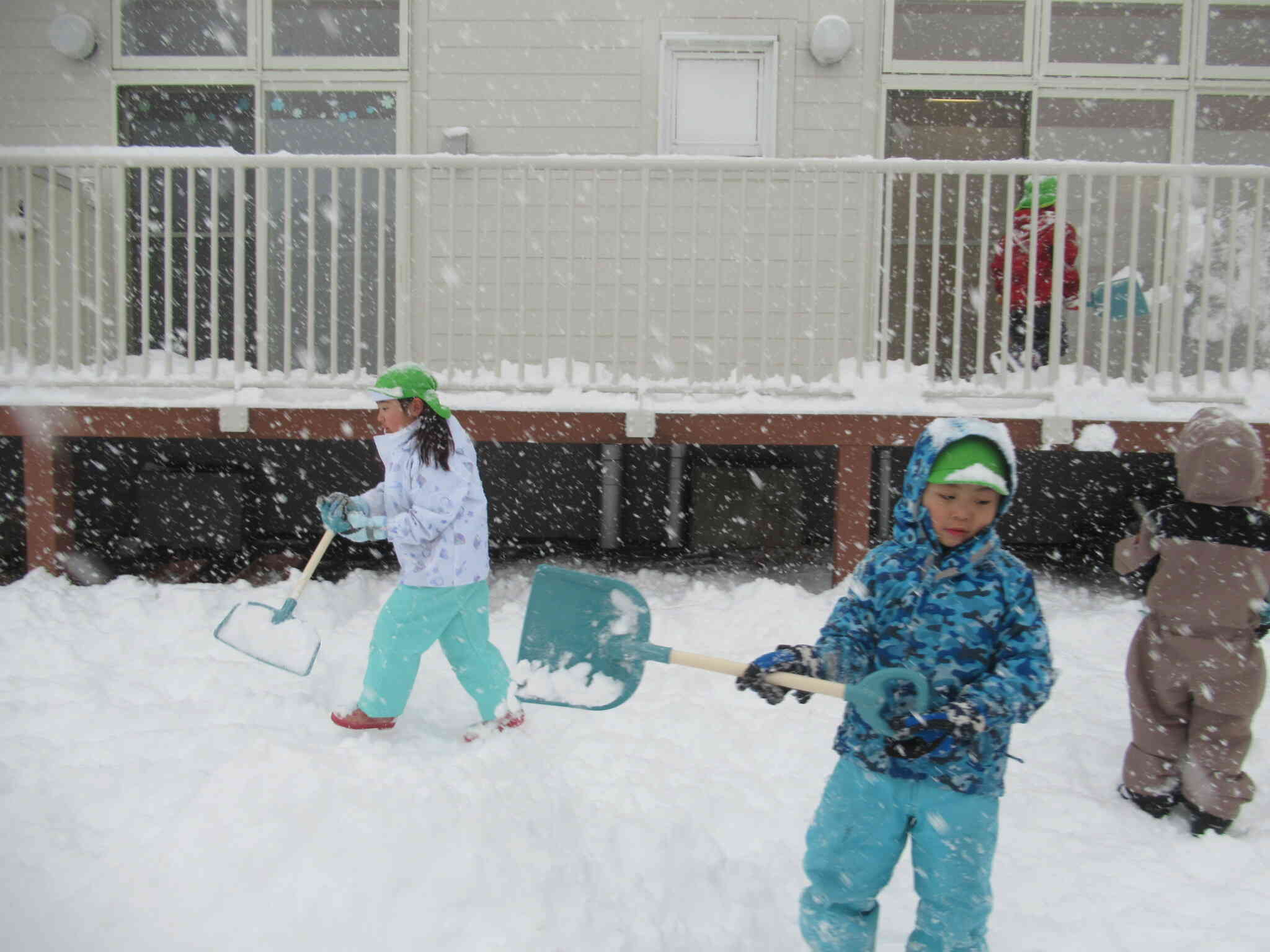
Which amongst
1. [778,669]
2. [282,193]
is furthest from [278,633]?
[282,193]

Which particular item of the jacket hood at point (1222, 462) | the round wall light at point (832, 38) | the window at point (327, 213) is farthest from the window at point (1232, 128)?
→ the window at point (327, 213)

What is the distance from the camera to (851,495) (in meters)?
5.32

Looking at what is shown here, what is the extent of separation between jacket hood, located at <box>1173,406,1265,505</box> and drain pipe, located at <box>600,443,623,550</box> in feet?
14.4

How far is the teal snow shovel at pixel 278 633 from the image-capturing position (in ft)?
11.5

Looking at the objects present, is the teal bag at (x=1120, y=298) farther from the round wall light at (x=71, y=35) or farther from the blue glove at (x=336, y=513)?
the round wall light at (x=71, y=35)

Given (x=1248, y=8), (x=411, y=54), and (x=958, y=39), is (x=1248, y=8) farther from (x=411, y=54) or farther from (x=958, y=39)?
(x=411, y=54)

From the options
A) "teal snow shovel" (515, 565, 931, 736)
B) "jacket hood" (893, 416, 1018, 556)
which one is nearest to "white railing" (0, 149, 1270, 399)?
"teal snow shovel" (515, 565, 931, 736)

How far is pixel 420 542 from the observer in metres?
3.27

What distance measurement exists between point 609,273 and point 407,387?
354cm

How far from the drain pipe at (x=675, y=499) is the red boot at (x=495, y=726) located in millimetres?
3698

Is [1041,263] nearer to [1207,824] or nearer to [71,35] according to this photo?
[1207,824]

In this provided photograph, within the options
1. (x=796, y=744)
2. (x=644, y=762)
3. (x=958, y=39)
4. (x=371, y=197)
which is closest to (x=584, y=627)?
(x=644, y=762)

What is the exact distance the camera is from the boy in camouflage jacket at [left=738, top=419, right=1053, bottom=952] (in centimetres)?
187

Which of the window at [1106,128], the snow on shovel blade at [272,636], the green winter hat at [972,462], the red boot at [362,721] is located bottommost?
the red boot at [362,721]
